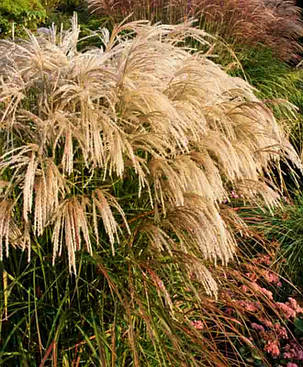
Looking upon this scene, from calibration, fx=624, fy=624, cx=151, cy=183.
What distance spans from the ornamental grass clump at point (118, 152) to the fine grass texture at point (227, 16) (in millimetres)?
2946

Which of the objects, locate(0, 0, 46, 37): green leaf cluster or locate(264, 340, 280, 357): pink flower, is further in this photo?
locate(0, 0, 46, 37): green leaf cluster

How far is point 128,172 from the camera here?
2.52 metres

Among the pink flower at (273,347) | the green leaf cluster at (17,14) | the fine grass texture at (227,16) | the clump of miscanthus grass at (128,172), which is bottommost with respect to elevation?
the green leaf cluster at (17,14)

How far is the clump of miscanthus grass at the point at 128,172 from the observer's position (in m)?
2.16

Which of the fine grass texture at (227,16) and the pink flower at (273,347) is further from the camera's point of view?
the fine grass texture at (227,16)

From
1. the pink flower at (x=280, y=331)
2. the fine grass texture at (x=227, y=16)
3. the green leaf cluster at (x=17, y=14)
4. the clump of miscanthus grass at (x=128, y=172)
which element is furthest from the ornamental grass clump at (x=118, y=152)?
the green leaf cluster at (x=17, y=14)

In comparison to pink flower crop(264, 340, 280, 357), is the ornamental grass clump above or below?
above

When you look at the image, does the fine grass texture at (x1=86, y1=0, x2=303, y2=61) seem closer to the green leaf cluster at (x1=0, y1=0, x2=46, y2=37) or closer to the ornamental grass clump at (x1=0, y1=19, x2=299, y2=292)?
the green leaf cluster at (x1=0, y1=0, x2=46, y2=37)

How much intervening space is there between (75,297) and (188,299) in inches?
18.1

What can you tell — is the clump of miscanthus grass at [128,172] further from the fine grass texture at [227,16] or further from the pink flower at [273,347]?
the fine grass texture at [227,16]

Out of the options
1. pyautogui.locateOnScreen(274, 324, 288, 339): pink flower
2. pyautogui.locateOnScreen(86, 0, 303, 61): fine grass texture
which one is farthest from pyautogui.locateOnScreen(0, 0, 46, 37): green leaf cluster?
pyautogui.locateOnScreen(274, 324, 288, 339): pink flower

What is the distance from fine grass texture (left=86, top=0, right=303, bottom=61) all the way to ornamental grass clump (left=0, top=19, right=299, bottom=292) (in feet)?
9.66

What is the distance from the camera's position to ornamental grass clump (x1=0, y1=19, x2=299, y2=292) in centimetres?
217

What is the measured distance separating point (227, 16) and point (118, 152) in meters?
3.89
